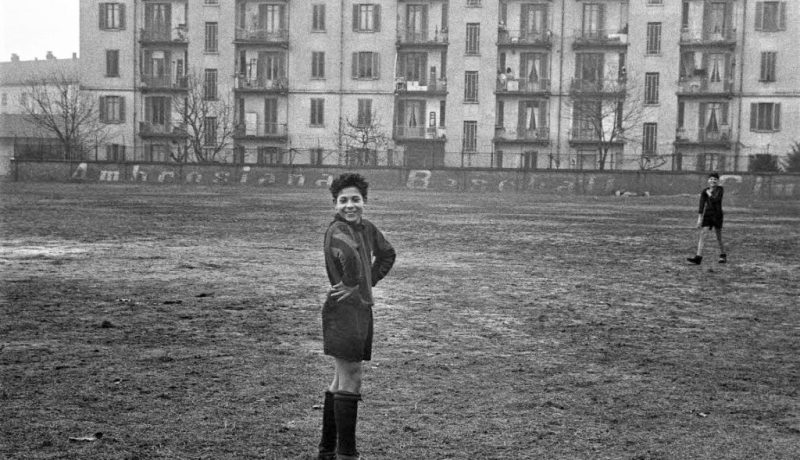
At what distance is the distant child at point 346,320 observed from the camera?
4504 millimetres

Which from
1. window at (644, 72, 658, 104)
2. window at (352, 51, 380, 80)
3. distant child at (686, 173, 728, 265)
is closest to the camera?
distant child at (686, 173, 728, 265)

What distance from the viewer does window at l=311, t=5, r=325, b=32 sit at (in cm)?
5941

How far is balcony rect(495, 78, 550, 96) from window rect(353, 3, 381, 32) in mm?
8787

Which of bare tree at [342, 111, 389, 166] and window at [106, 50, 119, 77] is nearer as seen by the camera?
bare tree at [342, 111, 389, 166]

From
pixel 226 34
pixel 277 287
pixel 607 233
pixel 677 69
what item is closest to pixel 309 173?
pixel 226 34

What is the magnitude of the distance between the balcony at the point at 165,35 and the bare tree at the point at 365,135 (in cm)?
1212

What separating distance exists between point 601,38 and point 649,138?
22.8 ft

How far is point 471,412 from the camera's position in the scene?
539 centimetres

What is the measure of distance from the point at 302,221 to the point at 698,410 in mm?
17613

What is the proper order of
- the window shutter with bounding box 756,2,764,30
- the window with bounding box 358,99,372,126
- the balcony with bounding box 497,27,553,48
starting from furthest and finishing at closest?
the window with bounding box 358,99,372,126, the balcony with bounding box 497,27,553,48, the window shutter with bounding box 756,2,764,30

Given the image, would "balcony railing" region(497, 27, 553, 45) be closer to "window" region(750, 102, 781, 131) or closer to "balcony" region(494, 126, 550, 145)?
"balcony" region(494, 126, 550, 145)

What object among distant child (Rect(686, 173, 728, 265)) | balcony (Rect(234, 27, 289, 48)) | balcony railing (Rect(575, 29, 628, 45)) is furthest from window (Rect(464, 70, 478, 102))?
distant child (Rect(686, 173, 728, 265))

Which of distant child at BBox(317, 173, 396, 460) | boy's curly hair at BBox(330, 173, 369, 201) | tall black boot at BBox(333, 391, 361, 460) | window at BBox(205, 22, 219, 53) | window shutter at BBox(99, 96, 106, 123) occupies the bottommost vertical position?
tall black boot at BBox(333, 391, 361, 460)

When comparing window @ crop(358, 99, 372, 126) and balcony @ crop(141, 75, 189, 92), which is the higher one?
balcony @ crop(141, 75, 189, 92)
